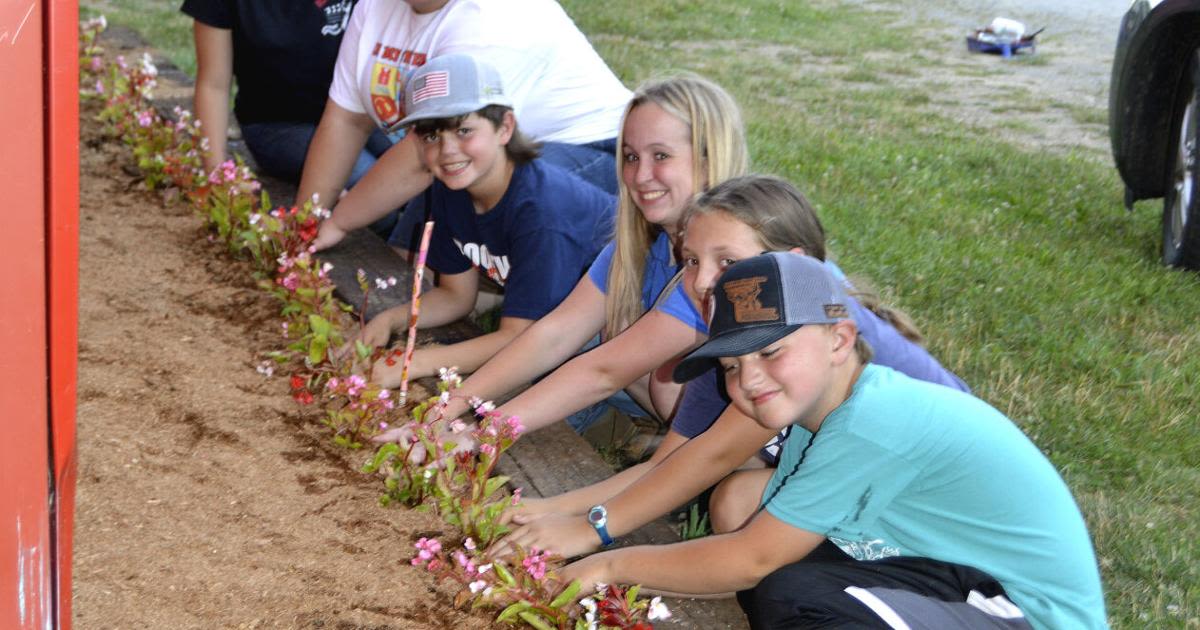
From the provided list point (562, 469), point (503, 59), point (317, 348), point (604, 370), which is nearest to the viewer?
point (604, 370)

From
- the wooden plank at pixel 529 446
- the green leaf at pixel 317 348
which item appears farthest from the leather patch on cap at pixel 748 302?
the green leaf at pixel 317 348

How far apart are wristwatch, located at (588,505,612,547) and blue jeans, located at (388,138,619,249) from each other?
155cm

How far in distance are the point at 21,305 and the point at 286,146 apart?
3.69 m

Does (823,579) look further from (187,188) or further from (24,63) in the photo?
(187,188)

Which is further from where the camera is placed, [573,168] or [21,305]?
[573,168]

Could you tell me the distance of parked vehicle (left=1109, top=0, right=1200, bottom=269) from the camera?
5.29 meters

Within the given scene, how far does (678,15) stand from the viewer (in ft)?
35.6

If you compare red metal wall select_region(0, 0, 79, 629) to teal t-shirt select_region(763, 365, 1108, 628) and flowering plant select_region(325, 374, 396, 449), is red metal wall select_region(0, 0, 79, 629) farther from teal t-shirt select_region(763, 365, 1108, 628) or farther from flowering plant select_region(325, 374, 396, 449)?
flowering plant select_region(325, 374, 396, 449)

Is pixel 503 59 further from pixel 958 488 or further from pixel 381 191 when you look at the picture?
pixel 958 488

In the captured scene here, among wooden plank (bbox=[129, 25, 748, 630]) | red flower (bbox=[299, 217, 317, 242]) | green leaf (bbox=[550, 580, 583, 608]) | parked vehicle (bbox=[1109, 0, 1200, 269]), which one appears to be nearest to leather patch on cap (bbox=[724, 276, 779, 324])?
green leaf (bbox=[550, 580, 583, 608])

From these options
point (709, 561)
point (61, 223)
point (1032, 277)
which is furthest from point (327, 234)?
point (61, 223)

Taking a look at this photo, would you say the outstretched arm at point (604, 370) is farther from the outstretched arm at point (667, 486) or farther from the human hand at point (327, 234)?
the human hand at point (327, 234)

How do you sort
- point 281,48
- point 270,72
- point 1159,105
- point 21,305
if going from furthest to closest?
point 1159,105 < point 270,72 < point 281,48 < point 21,305

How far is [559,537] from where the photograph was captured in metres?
2.95
